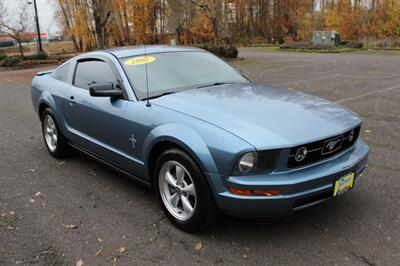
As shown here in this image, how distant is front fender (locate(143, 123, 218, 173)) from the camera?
9.92 ft

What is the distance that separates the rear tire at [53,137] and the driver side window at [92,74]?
31.5 inches

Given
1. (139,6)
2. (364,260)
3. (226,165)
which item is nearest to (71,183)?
(226,165)

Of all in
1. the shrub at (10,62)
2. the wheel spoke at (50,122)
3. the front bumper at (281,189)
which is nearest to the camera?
the front bumper at (281,189)

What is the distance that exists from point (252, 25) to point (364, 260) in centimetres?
5083

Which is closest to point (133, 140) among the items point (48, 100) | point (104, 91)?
point (104, 91)

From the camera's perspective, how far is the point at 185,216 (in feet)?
11.2

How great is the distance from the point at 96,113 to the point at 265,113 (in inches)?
76.4

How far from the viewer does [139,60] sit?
4.31 meters

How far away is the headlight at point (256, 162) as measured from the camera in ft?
9.49

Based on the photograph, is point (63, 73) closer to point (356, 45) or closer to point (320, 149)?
point (320, 149)

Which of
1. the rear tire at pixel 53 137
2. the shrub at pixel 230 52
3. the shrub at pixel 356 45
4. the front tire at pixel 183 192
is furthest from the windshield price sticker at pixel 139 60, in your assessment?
the shrub at pixel 356 45

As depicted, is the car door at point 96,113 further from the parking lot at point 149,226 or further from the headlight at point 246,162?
the headlight at point 246,162

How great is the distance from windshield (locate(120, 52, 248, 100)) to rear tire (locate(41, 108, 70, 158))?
1.72 metres

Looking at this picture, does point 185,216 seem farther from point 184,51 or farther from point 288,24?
point 288,24
